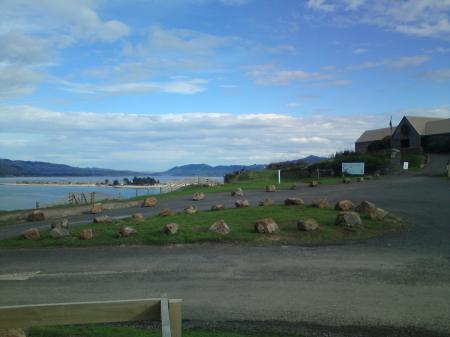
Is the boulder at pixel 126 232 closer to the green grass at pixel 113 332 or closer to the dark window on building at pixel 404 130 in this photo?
the green grass at pixel 113 332

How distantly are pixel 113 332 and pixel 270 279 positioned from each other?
4611 millimetres

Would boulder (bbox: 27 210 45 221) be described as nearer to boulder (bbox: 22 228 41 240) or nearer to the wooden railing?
boulder (bbox: 22 228 41 240)

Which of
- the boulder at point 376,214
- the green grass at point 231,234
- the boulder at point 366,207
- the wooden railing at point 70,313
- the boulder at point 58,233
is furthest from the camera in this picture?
the boulder at point 366,207

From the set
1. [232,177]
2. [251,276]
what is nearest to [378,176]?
[232,177]

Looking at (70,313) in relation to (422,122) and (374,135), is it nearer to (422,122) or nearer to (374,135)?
(422,122)

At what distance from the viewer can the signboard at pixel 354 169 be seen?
47.3m

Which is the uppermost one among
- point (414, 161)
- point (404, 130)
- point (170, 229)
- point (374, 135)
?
point (374, 135)

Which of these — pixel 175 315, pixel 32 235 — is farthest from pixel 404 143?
pixel 175 315

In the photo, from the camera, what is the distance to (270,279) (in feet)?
34.5

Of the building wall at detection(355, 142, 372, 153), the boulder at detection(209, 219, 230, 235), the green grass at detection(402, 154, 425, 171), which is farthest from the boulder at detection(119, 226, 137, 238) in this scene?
the building wall at detection(355, 142, 372, 153)

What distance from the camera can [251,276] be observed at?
10.9 m

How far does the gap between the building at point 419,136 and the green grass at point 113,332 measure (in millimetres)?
67895

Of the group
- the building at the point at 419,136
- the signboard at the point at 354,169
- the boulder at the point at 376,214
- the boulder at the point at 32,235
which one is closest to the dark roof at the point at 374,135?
the building at the point at 419,136

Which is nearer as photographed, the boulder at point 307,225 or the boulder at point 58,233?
the boulder at point 307,225
